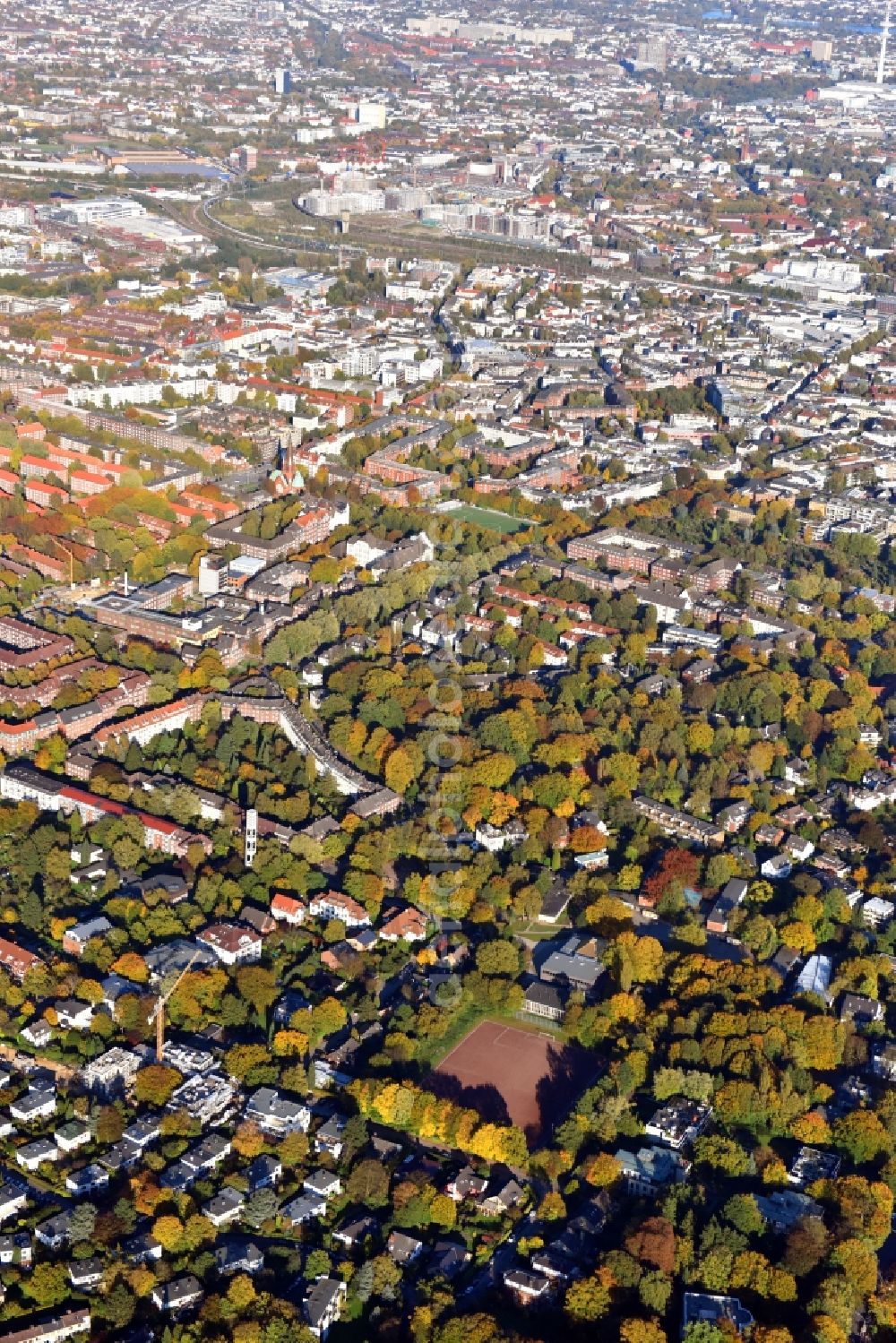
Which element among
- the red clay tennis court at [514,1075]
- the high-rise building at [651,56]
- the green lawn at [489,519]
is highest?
the high-rise building at [651,56]

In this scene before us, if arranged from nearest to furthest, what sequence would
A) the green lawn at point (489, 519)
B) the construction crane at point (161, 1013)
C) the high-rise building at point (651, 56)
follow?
the construction crane at point (161, 1013), the green lawn at point (489, 519), the high-rise building at point (651, 56)

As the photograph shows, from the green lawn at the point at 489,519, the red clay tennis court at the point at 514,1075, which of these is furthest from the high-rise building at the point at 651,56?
the red clay tennis court at the point at 514,1075

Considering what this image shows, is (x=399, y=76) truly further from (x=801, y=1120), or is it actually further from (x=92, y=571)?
(x=801, y=1120)

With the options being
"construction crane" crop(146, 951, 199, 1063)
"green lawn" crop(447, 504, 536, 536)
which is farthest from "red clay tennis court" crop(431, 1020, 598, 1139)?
"green lawn" crop(447, 504, 536, 536)

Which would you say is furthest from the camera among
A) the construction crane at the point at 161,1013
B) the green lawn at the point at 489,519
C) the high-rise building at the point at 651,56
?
the high-rise building at the point at 651,56

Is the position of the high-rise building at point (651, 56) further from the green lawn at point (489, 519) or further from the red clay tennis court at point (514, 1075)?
the red clay tennis court at point (514, 1075)

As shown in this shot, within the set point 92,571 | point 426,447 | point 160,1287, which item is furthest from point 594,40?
point 160,1287

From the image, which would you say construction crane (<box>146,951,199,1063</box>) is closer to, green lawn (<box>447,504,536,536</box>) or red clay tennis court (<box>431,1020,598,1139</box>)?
red clay tennis court (<box>431,1020,598,1139</box>)
